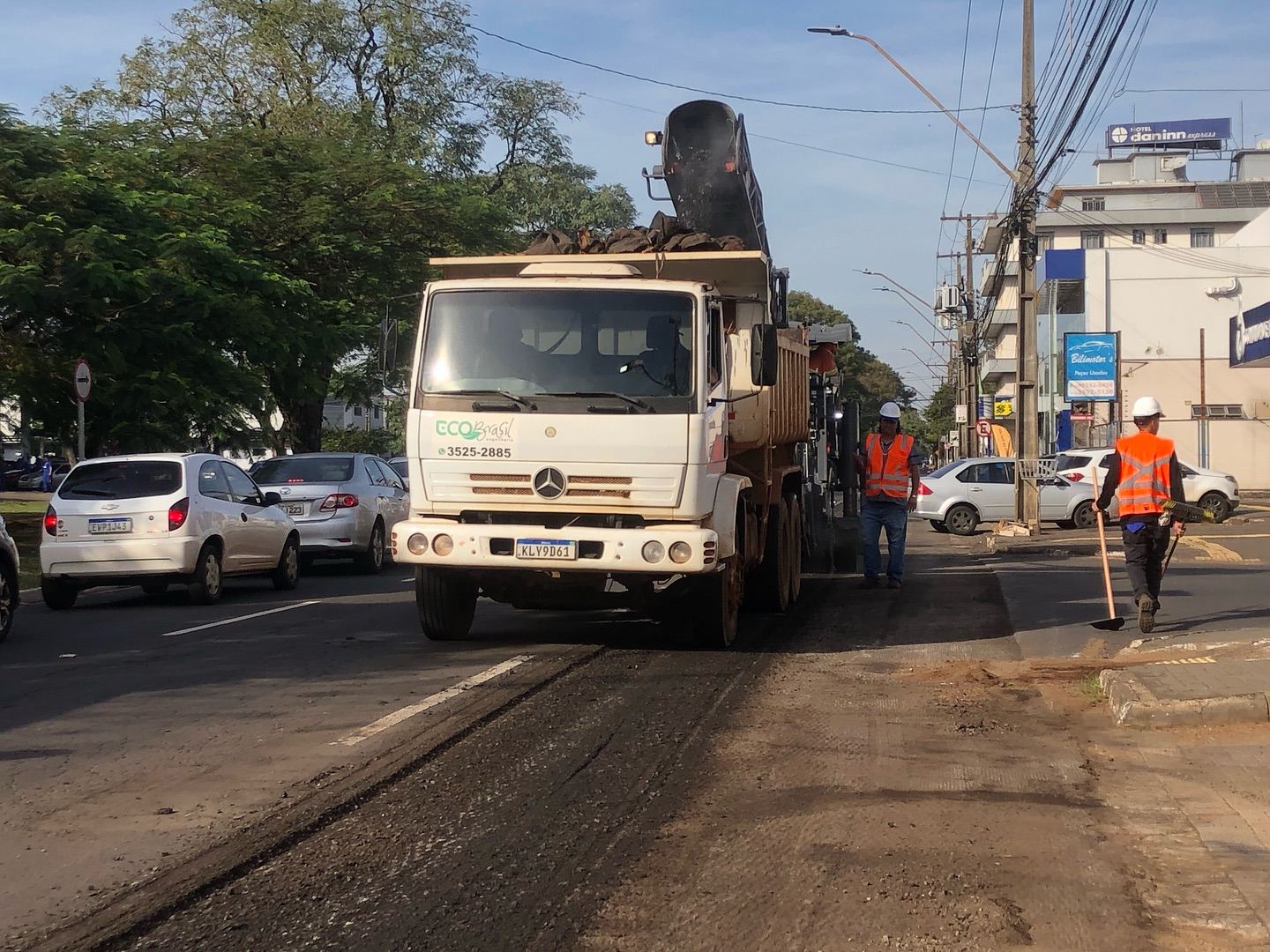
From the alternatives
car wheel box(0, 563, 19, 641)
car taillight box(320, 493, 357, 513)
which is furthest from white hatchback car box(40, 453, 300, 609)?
car taillight box(320, 493, 357, 513)

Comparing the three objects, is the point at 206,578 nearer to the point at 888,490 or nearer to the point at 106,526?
the point at 106,526

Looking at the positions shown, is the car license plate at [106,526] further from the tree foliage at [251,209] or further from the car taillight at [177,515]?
the tree foliage at [251,209]

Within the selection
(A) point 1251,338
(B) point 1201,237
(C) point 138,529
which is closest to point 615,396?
(C) point 138,529

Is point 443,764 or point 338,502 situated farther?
point 338,502

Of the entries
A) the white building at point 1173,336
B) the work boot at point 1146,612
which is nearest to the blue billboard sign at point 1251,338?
the white building at point 1173,336

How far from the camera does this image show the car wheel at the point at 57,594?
14234mm

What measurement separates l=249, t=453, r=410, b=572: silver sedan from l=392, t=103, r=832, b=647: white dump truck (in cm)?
797

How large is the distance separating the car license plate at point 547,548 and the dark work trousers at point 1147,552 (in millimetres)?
4419

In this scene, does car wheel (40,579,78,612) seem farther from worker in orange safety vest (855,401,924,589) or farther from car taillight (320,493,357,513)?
worker in orange safety vest (855,401,924,589)

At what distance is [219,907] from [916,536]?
2298 centimetres

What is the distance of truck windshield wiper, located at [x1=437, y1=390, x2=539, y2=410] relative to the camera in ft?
30.6

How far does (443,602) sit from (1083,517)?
19393mm

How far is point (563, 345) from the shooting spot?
9.49 m

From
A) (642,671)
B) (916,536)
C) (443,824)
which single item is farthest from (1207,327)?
(443,824)
